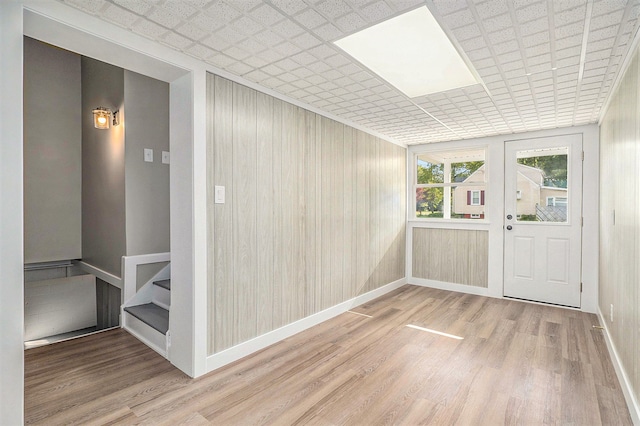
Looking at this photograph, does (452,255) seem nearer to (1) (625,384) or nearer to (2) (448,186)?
(2) (448,186)

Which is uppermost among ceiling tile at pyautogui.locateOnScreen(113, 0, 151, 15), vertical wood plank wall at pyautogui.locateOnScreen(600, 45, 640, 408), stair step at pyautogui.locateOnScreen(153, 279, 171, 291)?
ceiling tile at pyautogui.locateOnScreen(113, 0, 151, 15)

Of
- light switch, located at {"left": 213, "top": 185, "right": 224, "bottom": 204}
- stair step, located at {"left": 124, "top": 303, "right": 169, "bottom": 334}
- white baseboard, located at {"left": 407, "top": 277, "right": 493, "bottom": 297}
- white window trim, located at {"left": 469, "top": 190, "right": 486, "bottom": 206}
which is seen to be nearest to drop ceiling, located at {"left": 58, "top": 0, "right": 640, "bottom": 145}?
light switch, located at {"left": 213, "top": 185, "right": 224, "bottom": 204}

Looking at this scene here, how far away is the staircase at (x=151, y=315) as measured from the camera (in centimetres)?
271

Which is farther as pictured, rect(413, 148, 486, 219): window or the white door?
rect(413, 148, 486, 219): window

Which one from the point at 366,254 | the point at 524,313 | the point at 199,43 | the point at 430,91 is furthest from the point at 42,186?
the point at 524,313

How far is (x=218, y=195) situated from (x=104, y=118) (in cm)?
196

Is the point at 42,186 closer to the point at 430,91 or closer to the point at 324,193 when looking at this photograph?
the point at 324,193

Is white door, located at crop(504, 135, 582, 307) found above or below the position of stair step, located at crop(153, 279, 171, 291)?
above

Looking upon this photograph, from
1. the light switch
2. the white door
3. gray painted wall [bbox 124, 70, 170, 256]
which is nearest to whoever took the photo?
the light switch

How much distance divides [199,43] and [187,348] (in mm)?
2071

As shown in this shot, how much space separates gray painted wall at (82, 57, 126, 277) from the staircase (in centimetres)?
39

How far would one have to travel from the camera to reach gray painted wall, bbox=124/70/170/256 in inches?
130

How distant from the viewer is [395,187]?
489 centimetres

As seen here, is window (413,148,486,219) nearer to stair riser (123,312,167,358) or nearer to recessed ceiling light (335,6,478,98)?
recessed ceiling light (335,6,478,98)
